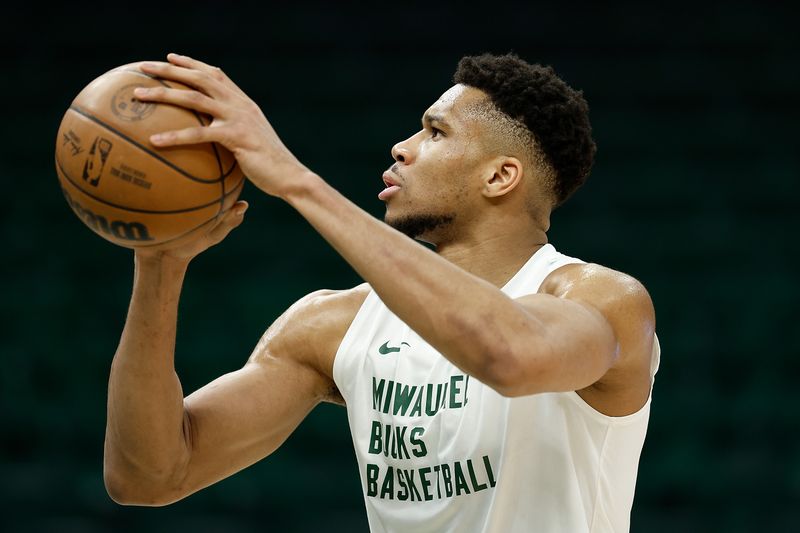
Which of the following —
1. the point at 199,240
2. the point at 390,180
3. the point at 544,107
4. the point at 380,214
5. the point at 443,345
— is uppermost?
the point at 380,214

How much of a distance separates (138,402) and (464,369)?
943 mm

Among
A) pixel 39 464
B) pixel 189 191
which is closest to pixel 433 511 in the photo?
pixel 189 191

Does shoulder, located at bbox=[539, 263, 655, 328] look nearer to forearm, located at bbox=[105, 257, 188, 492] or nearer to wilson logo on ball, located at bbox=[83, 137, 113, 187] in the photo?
forearm, located at bbox=[105, 257, 188, 492]

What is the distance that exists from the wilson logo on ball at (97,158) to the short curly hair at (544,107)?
4.11 ft

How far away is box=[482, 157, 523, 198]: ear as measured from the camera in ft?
9.94

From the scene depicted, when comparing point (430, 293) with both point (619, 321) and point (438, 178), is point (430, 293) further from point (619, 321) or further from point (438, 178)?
point (438, 178)

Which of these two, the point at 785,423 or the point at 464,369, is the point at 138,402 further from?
the point at 785,423

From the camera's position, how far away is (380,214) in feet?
20.9

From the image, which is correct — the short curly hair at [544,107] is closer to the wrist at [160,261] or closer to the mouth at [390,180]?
the mouth at [390,180]

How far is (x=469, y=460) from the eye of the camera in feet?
8.73

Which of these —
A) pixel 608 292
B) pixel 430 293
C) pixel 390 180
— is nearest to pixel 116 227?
pixel 430 293

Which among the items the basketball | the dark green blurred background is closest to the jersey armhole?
the basketball

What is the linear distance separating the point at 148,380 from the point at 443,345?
35.8 inches

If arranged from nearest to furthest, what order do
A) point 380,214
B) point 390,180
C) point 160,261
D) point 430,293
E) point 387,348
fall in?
point 430,293 < point 160,261 < point 387,348 < point 390,180 < point 380,214
